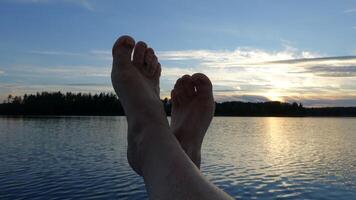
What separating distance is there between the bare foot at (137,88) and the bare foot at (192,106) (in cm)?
29

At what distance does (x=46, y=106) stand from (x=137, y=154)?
106401 mm

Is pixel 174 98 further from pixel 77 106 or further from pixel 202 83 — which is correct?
pixel 77 106

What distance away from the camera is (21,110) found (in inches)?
4156

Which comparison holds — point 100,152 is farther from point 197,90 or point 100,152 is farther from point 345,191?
point 197,90

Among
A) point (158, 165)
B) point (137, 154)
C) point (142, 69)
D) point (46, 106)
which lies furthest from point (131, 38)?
point (46, 106)

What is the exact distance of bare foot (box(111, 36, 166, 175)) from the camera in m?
2.77

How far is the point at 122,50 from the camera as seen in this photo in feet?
11.5

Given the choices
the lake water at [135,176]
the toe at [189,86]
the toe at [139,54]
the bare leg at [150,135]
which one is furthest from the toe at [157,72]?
the lake water at [135,176]

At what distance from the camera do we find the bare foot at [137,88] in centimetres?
277

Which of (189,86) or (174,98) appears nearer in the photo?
(189,86)

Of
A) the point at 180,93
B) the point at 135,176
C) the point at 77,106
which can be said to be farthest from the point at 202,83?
the point at 77,106

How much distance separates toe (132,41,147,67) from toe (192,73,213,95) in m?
0.50

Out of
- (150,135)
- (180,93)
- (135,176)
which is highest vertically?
(180,93)

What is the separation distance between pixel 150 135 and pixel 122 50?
1104 millimetres
